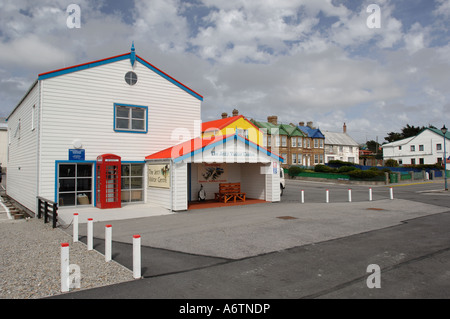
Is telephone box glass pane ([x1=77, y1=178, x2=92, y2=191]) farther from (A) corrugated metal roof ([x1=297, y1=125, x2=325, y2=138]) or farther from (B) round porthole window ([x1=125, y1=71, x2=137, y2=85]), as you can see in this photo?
(A) corrugated metal roof ([x1=297, y1=125, x2=325, y2=138])

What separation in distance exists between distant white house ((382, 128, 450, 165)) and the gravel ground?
64.8m

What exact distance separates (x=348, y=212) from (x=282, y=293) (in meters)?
10.8

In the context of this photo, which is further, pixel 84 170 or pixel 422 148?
pixel 422 148

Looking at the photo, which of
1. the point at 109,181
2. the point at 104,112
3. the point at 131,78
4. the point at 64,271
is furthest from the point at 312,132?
the point at 64,271

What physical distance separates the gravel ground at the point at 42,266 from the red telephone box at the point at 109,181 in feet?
17.1

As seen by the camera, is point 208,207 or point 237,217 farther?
point 208,207

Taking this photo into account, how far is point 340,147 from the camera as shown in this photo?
66312 mm

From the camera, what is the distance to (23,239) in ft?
32.1

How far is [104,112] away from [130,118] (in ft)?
4.70

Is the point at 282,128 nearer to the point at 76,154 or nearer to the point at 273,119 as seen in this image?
→ the point at 273,119

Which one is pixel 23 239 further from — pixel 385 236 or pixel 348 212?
pixel 348 212

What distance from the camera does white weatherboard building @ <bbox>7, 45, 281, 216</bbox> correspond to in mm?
15398
